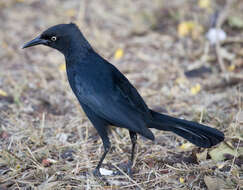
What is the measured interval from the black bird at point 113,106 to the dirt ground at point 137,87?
0.31 metres

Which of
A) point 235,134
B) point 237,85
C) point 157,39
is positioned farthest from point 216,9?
point 235,134

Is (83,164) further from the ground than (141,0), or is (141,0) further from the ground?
(141,0)

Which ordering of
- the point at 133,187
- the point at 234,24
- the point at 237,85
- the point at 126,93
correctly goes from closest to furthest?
the point at 133,187 < the point at 126,93 < the point at 237,85 < the point at 234,24

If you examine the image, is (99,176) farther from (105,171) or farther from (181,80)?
(181,80)

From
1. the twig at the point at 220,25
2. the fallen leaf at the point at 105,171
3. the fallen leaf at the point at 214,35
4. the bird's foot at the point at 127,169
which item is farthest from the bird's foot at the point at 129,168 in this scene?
the fallen leaf at the point at 214,35

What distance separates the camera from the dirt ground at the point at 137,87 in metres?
3.59

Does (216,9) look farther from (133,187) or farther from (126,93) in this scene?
(133,187)

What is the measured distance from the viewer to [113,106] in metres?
3.51

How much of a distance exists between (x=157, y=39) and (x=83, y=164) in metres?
3.43

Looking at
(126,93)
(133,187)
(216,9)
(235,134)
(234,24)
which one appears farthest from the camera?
(216,9)

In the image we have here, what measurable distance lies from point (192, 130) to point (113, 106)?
74cm

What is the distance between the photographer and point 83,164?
384 cm

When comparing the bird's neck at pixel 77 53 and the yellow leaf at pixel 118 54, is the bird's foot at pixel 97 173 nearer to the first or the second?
the bird's neck at pixel 77 53

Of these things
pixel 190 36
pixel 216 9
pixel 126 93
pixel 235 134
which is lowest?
pixel 235 134
